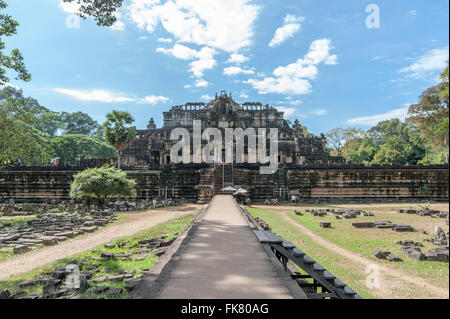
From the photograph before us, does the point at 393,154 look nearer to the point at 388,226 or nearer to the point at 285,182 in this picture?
the point at 285,182

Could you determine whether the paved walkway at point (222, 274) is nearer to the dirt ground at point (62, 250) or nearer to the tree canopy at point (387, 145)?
the dirt ground at point (62, 250)

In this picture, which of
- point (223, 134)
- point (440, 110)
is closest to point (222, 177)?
point (223, 134)

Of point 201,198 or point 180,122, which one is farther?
point 180,122

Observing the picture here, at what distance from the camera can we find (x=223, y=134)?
113 ft

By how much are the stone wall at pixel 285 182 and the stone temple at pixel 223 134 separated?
7.67 m

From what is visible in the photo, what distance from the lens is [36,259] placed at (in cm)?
794

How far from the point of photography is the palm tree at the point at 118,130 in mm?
25484

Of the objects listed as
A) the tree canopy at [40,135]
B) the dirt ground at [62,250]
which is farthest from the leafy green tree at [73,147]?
the dirt ground at [62,250]

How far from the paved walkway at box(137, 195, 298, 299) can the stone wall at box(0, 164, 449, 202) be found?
2055cm

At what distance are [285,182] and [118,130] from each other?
62.0 ft
